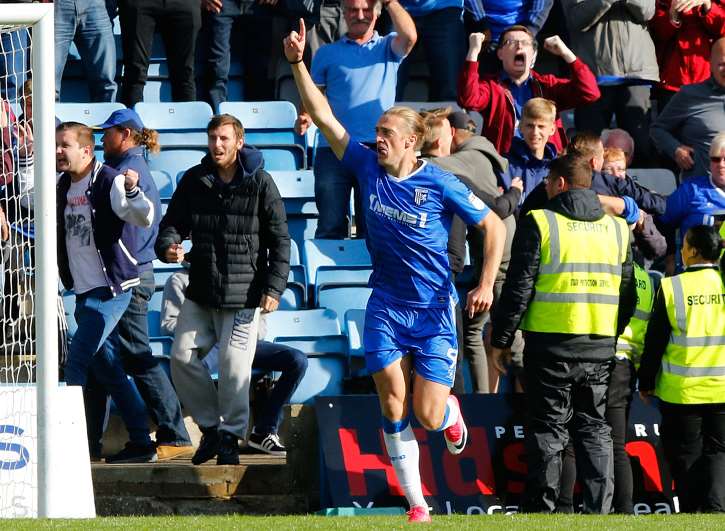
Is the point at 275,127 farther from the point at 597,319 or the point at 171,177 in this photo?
the point at 597,319

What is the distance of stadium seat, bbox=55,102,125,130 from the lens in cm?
1077

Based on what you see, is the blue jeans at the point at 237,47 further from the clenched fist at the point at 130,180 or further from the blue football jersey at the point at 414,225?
the blue football jersey at the point at 414,225

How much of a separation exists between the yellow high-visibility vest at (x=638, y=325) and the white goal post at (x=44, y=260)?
321 centimetres

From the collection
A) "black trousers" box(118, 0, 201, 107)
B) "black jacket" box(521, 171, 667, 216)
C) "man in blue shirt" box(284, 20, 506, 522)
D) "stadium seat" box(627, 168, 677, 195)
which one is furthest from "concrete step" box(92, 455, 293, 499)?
"stadium seat" box(627, 168, 677, 195)

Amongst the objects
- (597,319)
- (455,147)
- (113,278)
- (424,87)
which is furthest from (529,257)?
(424,87)

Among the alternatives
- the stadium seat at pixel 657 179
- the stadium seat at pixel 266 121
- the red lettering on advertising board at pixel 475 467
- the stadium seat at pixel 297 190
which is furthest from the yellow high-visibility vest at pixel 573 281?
the stadium seat at pixel 266 121

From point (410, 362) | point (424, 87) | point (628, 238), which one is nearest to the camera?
point (410, 362)

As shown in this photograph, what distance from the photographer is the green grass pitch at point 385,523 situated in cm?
599

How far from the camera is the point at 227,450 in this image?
25.7ft

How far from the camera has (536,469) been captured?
7180 millimetres

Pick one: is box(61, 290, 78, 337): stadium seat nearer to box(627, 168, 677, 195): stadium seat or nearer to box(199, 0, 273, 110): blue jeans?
box(199, 0, 273, 110): blue jeans

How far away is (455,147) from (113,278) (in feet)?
Answer: 7.91

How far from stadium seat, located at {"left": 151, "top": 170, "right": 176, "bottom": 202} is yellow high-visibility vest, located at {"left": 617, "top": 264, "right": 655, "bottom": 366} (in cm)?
384

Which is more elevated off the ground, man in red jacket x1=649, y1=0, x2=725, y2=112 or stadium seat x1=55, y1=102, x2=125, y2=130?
man in red jacket x1=649, y1=0, x2=725, y2=112
